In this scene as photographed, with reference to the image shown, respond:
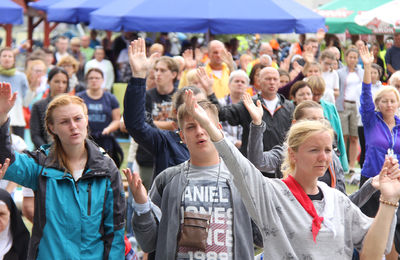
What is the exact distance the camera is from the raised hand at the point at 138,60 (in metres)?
4.12

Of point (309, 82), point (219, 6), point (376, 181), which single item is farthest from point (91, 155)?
point (219, 6)

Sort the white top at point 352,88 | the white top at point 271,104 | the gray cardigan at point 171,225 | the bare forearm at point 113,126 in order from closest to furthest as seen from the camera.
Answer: the gray cardigan at point 171,225 < the white top at point 271,104 < the bare forearm at point 113,126 < the white top at point 352,88

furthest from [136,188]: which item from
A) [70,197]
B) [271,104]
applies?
[271,104]

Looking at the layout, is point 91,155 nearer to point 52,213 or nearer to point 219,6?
point 52,213

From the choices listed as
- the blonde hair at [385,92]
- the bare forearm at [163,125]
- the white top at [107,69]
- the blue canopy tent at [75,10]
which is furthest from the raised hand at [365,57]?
the white top at [107,69]

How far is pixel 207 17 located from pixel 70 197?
700cm

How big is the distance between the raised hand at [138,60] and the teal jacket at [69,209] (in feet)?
2.06

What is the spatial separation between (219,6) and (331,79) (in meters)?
2.24

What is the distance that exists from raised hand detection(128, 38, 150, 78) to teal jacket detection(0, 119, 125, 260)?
0.63m

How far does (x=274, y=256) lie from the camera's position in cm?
320

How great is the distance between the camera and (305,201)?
3.25m

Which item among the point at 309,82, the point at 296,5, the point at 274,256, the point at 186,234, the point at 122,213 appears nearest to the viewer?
the point at 274,256

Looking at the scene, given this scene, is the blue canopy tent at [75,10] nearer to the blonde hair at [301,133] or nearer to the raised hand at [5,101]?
the raised hand at [5,101]

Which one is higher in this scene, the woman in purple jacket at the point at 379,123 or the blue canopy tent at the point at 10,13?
the blue canopy tent at the point at 10,13
